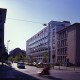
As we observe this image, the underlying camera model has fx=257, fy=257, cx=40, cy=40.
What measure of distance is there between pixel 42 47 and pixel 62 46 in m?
48.8

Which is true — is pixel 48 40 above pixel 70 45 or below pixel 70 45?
above

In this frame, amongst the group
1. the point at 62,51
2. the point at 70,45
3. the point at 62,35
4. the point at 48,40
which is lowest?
the point at 62,51

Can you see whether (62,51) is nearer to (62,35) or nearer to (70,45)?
(62,35)

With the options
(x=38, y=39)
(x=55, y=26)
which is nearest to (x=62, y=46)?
(x=55, y=26)

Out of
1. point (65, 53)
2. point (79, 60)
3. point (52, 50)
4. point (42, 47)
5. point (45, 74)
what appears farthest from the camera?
point (42, 47)

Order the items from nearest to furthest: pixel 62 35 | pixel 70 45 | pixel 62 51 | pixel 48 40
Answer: pixel 70 45 < pixel 62 51 < pixel 62 35 < pixel 48 40

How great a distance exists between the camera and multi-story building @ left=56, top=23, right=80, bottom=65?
89625 millimetres

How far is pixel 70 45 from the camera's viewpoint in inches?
3755

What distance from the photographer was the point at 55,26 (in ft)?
425

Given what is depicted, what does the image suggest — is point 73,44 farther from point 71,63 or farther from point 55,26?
point 55,26

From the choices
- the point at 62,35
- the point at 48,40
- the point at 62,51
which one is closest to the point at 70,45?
the point at 62,51

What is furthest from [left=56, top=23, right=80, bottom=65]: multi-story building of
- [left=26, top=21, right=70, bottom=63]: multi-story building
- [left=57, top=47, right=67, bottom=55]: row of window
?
[left=26, top=21, right=70, bottom=63]: multi-story building

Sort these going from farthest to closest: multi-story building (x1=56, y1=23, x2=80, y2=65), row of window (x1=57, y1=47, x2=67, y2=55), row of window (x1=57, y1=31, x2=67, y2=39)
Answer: row of window (x1=57, y1=31, x2=67, y2=39) → row of window (x1=57, y1=47, x2=67, y2=55) → multi-story building (x1=56, y1=23, x2=80, y2=65)

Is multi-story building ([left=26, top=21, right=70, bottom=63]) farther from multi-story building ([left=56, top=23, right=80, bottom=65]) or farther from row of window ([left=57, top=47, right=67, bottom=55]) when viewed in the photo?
multi-story building ([left=56, top=23, right=80, bottom=65])
